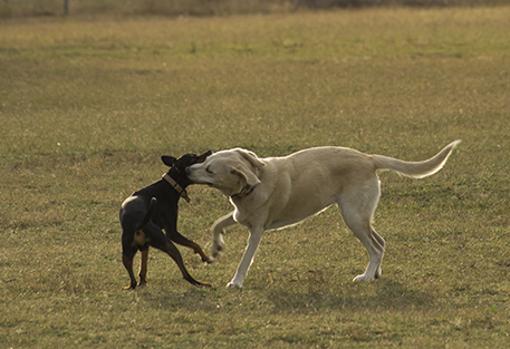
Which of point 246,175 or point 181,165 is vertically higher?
point 246,175

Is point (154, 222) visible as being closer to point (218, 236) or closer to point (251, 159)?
point (218, 236)

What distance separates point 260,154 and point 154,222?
252 inches

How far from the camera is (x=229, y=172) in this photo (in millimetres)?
9594

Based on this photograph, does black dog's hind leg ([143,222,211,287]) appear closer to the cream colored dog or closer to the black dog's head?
the cream colored dog

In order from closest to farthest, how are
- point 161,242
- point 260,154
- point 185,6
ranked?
point 161,242
point 260,154
point 185,6

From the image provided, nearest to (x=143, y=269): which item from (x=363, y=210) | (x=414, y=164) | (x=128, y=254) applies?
(x=128, y=254)

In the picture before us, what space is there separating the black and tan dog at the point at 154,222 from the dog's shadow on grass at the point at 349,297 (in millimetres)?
708

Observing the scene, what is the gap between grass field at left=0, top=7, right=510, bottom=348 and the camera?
841 centimetres

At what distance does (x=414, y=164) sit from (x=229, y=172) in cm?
147

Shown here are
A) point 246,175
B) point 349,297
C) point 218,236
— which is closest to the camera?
point 349,297

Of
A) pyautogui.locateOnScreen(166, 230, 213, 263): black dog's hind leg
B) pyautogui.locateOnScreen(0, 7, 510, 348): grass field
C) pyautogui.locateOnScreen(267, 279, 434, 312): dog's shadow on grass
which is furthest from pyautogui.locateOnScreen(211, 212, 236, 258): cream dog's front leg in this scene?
pyautogui.locateOnScreen(267, 279, 434, 312): dog's shadow on grass

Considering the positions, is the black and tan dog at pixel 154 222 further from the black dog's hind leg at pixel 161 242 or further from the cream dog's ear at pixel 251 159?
the cream dog's ear at pixel 251 159

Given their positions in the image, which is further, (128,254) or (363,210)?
(363,210)

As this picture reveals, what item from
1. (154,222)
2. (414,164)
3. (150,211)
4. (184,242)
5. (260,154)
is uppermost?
(414,164)
